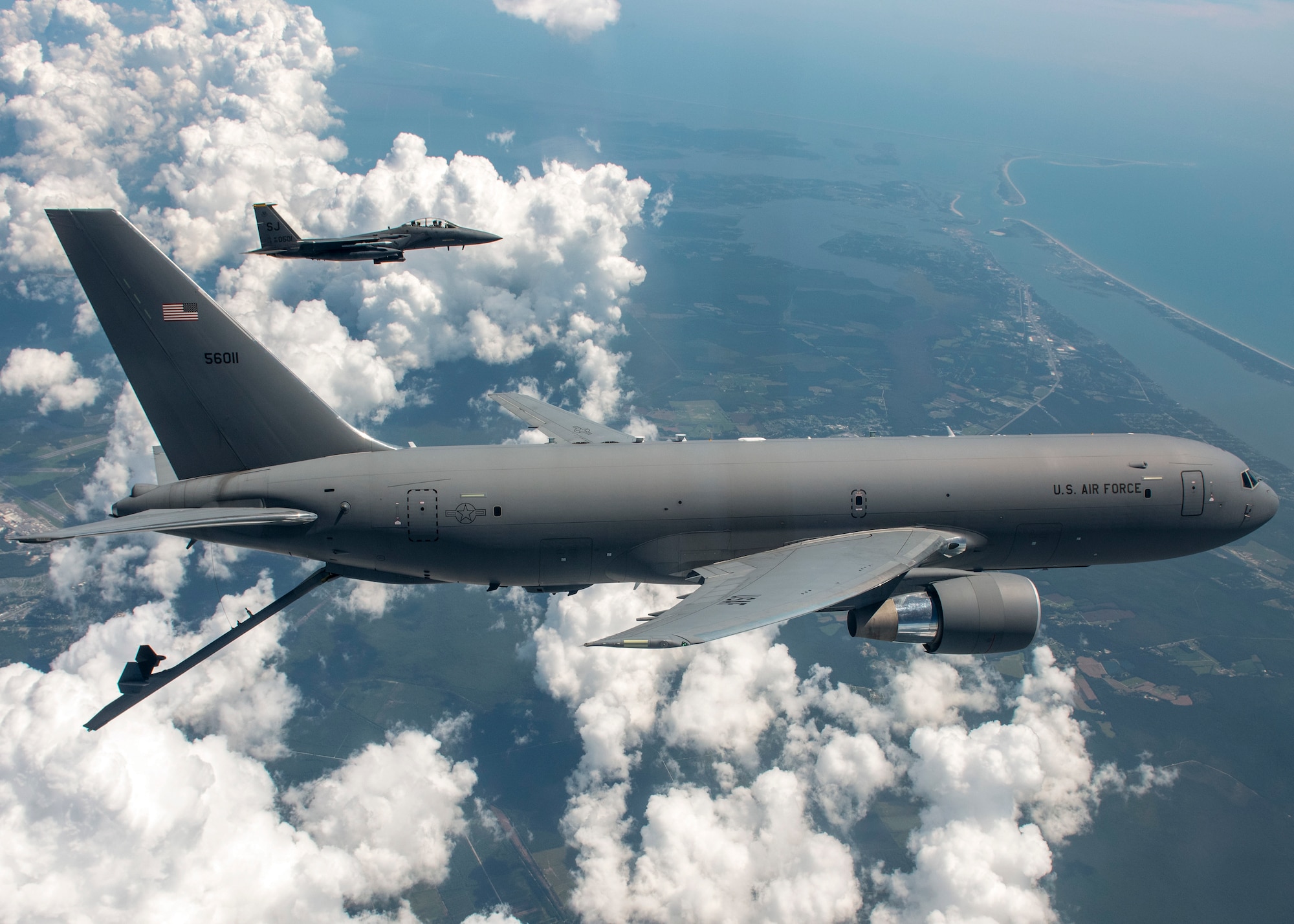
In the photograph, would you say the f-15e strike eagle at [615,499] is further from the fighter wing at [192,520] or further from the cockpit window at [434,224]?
the cockpit window at [434,224]

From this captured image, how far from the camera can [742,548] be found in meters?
21.1

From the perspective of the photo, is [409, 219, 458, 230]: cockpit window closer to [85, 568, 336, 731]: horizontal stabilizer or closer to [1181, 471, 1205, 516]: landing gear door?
[85, 568, 336, 731]: horizontal stabilizer

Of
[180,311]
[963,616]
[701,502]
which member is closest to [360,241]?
[180,311]

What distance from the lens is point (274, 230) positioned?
3472 centimetres

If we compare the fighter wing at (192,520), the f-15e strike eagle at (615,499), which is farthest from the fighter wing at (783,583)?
the fighter wing at (192,520)

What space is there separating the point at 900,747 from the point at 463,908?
103752 mm

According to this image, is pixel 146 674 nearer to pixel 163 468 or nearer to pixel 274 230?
pixel 163 468

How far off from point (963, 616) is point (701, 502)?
8.80m

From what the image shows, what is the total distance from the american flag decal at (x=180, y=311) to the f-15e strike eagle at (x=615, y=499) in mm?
37

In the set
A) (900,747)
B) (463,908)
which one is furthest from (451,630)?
(900,747)

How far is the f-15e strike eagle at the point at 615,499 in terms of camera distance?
19281mm

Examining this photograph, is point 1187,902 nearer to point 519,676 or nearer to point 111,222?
point 519,676

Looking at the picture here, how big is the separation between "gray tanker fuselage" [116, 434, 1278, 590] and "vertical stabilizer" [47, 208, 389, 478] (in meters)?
0.89

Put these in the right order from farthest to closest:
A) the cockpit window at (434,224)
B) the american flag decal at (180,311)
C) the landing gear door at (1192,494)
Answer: the cockpit window at (434,224) < the landing gear door at (1192,494) < the american flag decal at (180,311)
